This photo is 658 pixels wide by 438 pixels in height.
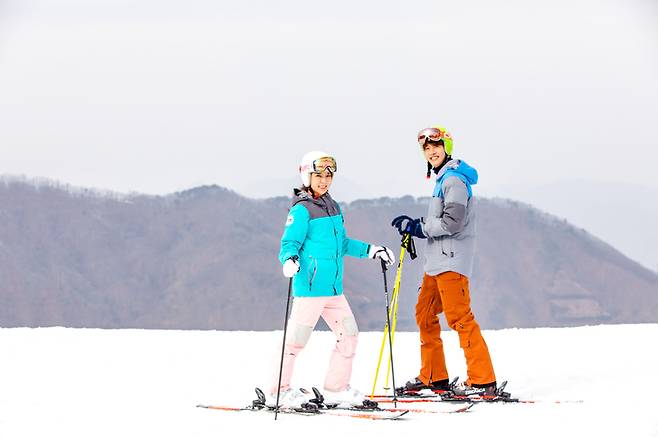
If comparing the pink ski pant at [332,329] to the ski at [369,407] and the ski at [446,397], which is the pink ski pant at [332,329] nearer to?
the ski at [369,407]

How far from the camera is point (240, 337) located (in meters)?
12.5

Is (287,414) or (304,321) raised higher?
(304,321)

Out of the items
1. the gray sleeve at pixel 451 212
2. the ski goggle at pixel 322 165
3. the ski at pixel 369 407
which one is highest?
the ski goggle at pixel 322 165

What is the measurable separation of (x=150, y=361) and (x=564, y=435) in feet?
18.3

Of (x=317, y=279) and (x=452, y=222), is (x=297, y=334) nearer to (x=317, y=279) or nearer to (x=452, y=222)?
(x=317, y=279)

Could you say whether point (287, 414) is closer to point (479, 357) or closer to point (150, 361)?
point (479, 357)

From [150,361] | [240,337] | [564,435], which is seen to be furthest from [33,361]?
[564,435]

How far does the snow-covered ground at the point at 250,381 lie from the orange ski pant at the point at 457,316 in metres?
0.39

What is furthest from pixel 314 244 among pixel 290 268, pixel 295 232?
pixel 290 268

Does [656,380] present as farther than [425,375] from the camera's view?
Yes

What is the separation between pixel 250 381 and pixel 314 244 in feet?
8.66

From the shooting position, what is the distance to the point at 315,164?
6926 millimetres

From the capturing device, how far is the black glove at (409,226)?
295 inches

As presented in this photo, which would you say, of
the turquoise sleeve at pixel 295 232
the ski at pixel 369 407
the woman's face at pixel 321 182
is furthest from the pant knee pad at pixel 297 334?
the woman's face at pixel 321 182
